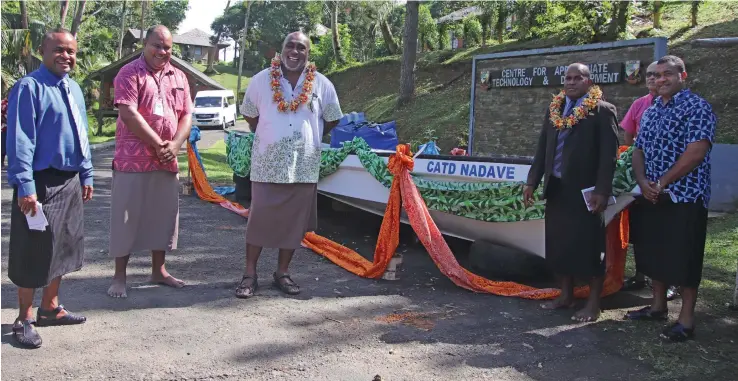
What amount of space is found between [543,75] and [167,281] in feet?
23.2

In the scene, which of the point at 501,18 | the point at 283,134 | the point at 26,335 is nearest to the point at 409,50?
the point at 501,18

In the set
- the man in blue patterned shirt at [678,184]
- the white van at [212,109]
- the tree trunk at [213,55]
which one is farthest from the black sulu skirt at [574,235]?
the tree trunk at [213,55]

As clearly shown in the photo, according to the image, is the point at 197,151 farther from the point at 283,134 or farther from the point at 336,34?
the point at 336,34

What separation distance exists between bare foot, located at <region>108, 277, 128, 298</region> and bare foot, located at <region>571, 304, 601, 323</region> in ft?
10.8

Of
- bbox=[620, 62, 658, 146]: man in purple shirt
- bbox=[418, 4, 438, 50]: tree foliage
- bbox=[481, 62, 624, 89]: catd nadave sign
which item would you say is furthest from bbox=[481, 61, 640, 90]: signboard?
bbox=[418, 4, 438, 50]: tree foliage

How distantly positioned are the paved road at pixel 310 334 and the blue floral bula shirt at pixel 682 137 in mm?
1075

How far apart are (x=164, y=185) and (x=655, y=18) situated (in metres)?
15.4

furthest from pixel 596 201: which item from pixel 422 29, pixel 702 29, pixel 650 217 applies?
pixel 422 29

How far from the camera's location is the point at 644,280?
5.52m

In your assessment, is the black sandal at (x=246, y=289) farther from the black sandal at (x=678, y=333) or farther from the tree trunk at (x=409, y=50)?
the tree trunk at (x=409, y=50)

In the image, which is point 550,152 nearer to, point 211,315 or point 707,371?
point 707,371

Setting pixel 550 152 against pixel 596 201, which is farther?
pixel 550 152

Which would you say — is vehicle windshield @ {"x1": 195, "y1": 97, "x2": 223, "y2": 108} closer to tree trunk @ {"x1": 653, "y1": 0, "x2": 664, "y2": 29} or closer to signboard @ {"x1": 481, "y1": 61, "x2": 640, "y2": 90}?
tree trunk @ {"x1": 653, "y1": 0, "x2": 664, "y2": 29}

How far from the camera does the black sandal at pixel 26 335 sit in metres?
3.57
